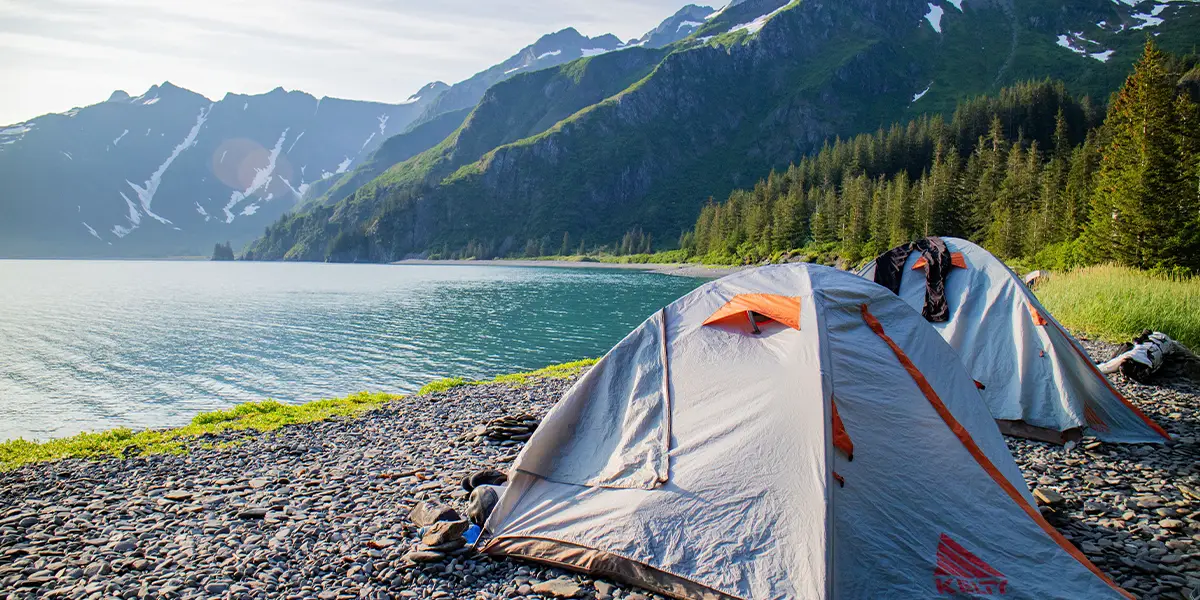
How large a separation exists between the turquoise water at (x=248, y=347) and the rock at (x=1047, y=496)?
62.0 feet

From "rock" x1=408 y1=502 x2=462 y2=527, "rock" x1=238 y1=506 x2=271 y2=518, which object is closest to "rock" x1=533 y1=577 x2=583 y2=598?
"rock" x1=408 y1=502 x2=462 y2=527

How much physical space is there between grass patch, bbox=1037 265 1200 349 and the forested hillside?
869 centimetres

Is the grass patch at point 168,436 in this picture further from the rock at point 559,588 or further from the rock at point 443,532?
the rock at point 559,588

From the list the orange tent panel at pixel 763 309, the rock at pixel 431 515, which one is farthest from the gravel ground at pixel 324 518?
the orange tent panel at pixel 763 309

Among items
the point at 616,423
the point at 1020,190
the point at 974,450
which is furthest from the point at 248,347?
the point at 1020,190

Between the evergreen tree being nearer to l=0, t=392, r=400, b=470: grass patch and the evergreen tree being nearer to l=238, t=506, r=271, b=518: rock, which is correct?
l=0, t=392, r=400, b=470: grass patch

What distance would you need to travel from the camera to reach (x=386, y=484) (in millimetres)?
8719

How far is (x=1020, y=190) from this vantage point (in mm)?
65562

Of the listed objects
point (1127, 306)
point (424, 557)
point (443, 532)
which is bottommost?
point (424, 557)

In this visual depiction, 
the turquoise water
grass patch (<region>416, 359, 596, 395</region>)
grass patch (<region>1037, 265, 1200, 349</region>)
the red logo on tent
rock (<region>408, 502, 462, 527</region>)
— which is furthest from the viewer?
the turquoise water

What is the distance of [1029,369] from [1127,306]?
1252 cm

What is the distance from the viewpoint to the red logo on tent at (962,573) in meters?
5.16

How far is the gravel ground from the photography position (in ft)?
18.8

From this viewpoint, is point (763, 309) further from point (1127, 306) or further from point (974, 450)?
point (1127, 306)
